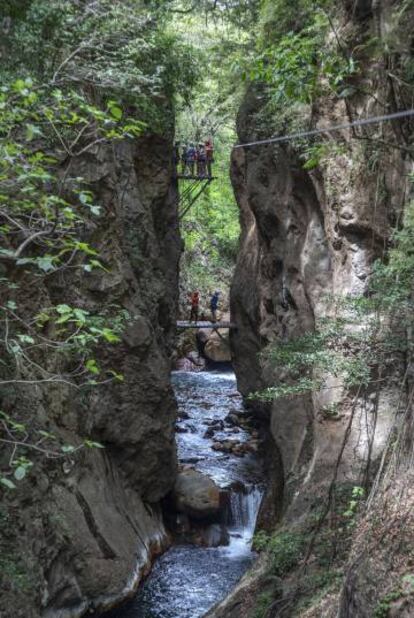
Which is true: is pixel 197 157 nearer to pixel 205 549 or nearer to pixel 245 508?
pixel 245 508

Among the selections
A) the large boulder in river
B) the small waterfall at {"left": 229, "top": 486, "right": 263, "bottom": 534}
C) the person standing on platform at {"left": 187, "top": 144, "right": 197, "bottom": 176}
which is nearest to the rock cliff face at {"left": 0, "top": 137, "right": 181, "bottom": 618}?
the large boulder in river

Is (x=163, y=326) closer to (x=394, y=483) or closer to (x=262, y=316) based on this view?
(x=262, y=316)

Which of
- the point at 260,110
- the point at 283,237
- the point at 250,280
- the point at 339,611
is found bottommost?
the point at 339,611

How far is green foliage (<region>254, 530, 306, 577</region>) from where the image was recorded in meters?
7.47

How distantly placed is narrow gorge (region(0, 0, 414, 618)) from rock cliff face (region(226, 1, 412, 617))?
0.18 ft

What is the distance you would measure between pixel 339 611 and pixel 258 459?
11.7m

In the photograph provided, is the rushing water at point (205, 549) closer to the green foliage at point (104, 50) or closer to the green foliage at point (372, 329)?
the green foliage at point (372, 329)

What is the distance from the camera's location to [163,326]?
51.4 feet

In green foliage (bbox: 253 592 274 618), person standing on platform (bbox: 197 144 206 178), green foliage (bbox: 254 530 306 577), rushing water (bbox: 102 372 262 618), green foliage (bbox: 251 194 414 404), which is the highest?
person standing on platform (bbox: 197 144 206 178)

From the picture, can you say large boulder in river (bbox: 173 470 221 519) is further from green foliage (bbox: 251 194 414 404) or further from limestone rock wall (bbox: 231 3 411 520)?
green foliage (bbox: 251 194 414 404)

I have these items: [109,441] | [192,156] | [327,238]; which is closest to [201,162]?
[192,156]

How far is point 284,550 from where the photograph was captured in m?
7.60

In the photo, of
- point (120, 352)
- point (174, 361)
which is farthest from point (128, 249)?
point (174, 361)

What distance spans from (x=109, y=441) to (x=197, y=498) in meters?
2.86
